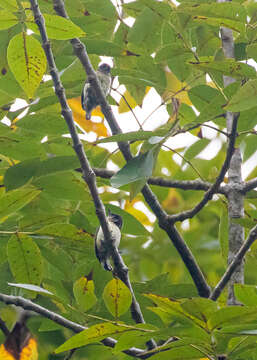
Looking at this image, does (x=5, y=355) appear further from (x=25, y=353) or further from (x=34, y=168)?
(x=34, y=168)

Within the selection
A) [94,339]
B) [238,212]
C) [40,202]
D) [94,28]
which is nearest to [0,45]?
[94,28]

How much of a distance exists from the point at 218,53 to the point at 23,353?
2.79 ft

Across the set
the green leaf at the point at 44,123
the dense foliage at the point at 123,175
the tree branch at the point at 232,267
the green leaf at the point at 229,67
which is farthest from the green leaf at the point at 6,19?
the tree branch at the point at 232,267

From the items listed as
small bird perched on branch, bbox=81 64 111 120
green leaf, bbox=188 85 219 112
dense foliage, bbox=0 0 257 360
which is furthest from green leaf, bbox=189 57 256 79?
small bird perched on branch, bbox=81 64 111 120

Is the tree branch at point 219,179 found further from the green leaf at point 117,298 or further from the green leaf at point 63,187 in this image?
the green leaf at point 117,298

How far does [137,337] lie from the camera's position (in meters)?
0.96

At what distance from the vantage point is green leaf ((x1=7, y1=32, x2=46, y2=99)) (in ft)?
3.88

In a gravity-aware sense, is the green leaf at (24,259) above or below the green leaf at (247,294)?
above

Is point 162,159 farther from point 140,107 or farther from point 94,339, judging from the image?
point 94,339

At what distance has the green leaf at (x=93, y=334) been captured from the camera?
936mm

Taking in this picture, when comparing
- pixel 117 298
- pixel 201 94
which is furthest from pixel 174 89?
pixel 117 298

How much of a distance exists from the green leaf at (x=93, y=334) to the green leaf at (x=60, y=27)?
587 millimetres

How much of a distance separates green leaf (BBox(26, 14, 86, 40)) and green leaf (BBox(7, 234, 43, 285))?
18.0 inches

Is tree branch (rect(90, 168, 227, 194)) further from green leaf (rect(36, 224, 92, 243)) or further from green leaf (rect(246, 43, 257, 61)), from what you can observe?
green leaf (rect(246, 43, 257, 61))
